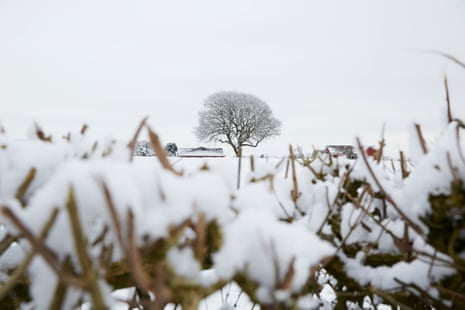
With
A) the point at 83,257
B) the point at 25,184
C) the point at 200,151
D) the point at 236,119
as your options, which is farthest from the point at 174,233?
the point at 200,151

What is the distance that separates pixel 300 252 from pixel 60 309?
38 cm


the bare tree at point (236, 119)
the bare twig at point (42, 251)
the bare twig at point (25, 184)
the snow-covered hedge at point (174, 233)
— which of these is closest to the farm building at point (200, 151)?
the bare tree at point (236, 119)

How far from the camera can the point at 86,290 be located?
50 centimetres

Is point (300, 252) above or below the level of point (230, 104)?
below

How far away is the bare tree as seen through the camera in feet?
131

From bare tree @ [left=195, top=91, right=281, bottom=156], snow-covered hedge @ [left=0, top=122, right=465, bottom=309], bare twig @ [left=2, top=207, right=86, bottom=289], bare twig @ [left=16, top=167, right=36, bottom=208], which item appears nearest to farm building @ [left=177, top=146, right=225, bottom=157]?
bare tree @ [left=195, top=91, right=281, bottom=156]

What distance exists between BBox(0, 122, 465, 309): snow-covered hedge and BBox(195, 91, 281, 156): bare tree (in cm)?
3847

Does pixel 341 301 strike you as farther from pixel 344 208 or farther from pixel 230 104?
pixel 230 104

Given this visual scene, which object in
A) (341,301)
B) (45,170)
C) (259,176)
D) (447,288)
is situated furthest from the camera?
(341,301)

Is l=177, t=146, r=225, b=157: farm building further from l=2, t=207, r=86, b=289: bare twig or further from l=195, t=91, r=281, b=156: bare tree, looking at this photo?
l=2, t=207, r=86, b=289: bare twig

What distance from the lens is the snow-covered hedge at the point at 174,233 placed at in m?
0.51

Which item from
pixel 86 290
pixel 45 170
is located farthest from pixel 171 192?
pixel 45 170

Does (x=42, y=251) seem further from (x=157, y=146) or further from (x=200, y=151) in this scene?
(x=200, y=151)

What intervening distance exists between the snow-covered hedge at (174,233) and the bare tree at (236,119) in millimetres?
38470
